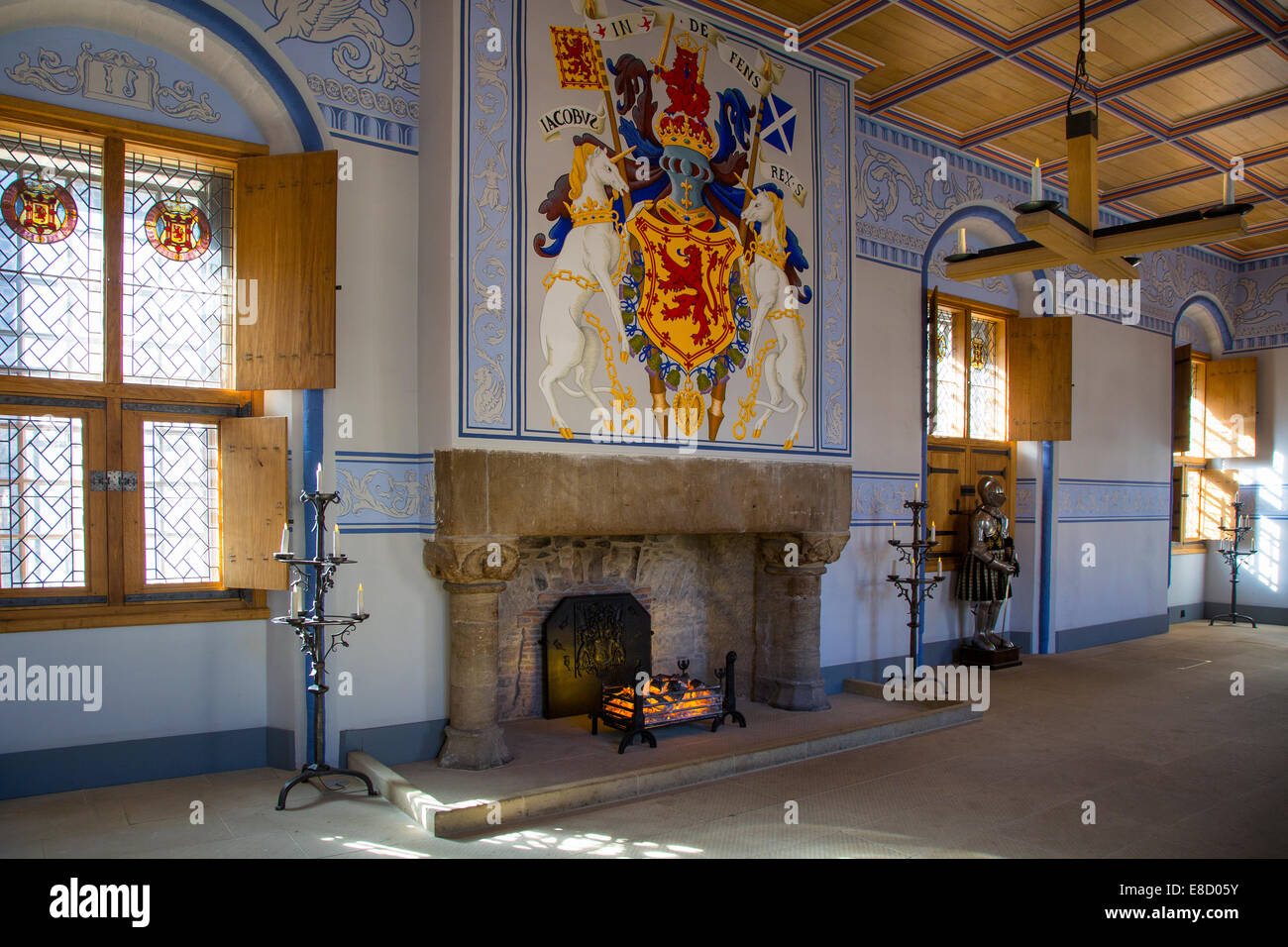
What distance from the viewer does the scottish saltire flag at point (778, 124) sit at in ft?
19.1

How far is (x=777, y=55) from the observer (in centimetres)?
592

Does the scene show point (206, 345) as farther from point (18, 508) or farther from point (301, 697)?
point (301, 697)

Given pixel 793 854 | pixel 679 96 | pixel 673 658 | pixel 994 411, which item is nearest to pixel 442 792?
pixel 793 854

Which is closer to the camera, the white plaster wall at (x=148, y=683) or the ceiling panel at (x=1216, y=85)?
the white plaster wall at (x=148, y=683)

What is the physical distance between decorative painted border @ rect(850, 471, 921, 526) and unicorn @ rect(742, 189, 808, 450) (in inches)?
40.6

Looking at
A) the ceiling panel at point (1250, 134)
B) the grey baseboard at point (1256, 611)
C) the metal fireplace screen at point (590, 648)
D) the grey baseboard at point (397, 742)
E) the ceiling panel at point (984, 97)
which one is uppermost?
the ceiling panel at point (984, 97)

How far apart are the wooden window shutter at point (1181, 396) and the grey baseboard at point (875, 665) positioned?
4.61m

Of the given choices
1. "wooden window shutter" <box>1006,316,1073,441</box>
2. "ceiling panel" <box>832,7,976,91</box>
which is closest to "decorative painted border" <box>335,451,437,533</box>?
"ceiling panel" <box>832,7,976,91</box>

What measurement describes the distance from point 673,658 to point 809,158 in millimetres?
3651

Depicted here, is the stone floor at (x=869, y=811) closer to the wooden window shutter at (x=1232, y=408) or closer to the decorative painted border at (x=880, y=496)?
the decorative painted border at (x=880, y=496)

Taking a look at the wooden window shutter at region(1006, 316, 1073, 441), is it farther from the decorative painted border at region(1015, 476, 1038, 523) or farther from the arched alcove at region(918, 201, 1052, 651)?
the decorative painted border at region(1015, 476, 1038, 523)

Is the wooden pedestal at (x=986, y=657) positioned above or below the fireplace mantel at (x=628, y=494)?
below

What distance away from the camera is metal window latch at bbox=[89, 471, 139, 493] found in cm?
429

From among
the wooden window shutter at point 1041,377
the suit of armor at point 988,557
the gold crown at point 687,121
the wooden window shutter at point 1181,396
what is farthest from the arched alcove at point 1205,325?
the gold crown at point 687,121
